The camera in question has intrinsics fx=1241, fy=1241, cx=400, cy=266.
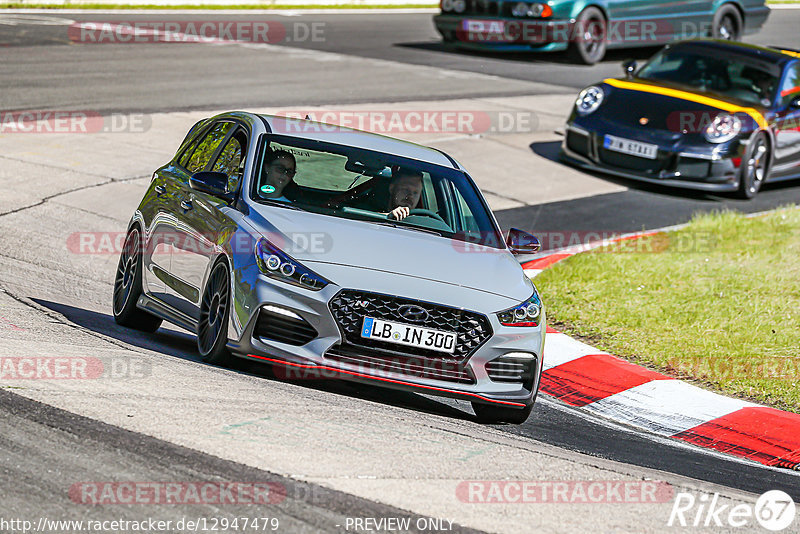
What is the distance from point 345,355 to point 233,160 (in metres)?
1.85

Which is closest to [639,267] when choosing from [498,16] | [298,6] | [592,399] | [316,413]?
[592,399]

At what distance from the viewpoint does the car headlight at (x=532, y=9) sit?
21.9 meters

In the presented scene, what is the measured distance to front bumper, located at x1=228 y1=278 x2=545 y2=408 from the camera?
627 cm

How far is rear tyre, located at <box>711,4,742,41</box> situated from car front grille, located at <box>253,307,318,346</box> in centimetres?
2015

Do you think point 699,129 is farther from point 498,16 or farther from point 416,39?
point 416,39

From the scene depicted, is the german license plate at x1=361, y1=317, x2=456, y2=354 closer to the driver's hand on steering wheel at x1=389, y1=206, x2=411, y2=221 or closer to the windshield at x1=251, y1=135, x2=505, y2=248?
the windshield at x1=251, y1=135, x2=505, y2=248

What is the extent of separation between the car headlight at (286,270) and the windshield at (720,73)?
1038 cm

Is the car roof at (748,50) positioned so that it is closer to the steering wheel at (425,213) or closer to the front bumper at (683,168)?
the front bumper at (683,168)

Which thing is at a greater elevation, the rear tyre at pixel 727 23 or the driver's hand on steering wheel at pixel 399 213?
the rear tyre at pixel 727 23

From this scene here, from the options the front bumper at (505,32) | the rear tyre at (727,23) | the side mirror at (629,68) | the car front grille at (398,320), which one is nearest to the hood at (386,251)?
the car front grille at (398,320)

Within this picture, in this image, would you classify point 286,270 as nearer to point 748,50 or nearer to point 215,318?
point 215,318

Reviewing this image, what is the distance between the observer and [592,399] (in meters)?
7.86

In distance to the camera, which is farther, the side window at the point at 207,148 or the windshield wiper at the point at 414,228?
the side window at the point at 207,148

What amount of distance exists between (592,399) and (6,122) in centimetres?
909
